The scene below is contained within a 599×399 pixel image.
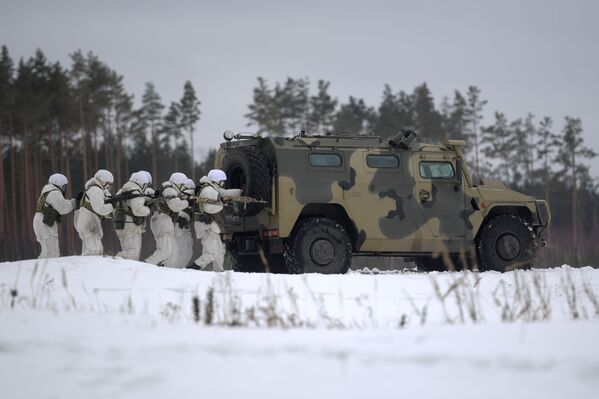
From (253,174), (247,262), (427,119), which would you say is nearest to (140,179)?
(253,174)

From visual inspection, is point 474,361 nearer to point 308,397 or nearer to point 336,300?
point 308,397

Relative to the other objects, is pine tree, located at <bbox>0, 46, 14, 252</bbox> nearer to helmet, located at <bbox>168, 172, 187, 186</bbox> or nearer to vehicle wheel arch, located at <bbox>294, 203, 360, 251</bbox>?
helmet, located at <bbox>168, 172, 187, 186</bbox>

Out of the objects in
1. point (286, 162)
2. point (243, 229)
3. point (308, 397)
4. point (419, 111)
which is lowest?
point (308, 397)

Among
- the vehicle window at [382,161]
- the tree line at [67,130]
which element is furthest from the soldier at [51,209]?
the tree line at [67,130]

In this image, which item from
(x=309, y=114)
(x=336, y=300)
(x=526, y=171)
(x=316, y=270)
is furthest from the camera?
(x=526, y=171)

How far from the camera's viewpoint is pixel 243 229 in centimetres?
1598

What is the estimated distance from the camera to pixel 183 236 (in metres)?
17.1

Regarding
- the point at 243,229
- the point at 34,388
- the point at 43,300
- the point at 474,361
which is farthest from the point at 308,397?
the point at 243,229

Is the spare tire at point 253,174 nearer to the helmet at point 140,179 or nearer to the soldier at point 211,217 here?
the soldier at point 211,217

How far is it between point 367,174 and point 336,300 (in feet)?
17.2

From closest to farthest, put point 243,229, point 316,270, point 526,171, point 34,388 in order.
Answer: point 34,388 → point 316,270 → point 243,229 → point 526,171

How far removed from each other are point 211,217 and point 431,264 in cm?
470

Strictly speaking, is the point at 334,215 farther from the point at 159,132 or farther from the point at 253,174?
the point at 159,132

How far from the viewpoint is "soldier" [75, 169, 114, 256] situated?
50.6ft
